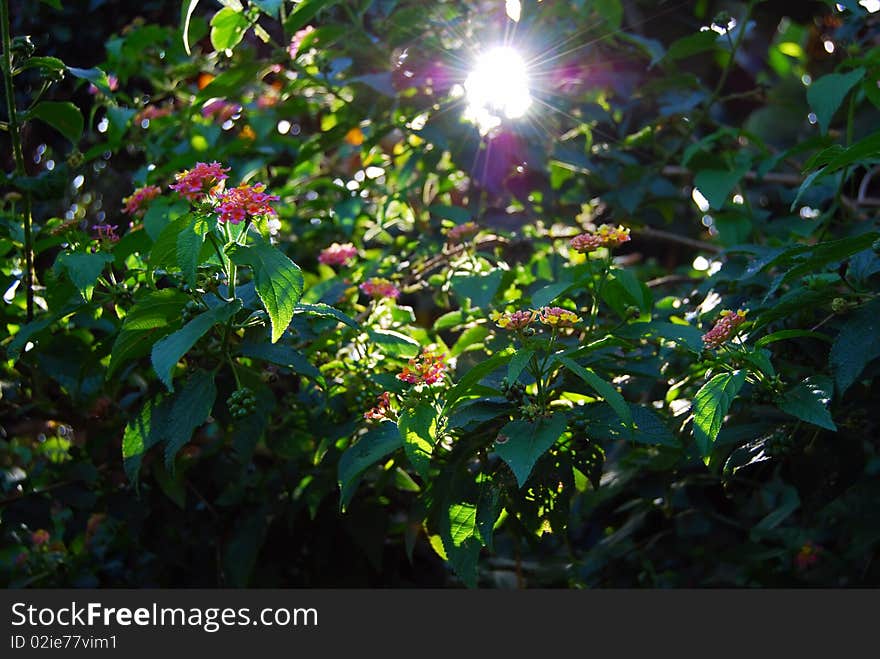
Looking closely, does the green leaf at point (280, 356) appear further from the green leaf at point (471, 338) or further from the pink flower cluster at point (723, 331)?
the pink flower cluster at point (723, 331)

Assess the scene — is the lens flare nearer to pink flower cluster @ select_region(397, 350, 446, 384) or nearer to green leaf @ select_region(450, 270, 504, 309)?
green leaf @ select_region(450, 270, 504, 309)

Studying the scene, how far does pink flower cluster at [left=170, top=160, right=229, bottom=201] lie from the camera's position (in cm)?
131

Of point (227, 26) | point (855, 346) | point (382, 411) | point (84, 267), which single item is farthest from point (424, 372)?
point (227, 26)

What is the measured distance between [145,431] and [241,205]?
0.40 metres

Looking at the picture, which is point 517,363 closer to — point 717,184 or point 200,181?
point 200,181

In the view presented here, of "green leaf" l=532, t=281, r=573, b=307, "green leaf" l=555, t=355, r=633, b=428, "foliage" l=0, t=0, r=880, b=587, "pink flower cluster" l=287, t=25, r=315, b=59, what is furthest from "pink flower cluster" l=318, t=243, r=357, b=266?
"green leaf" l=555, t=355, r=633, b=428

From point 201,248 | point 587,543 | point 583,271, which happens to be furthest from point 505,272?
point 587,543

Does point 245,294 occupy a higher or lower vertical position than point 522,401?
higher

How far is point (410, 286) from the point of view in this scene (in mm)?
2062

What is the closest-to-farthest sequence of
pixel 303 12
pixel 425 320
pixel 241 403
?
pixel 241 403 → pixel 303 12 → pixel 425 320

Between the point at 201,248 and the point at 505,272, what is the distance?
2.37 feet

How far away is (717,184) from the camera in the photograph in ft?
6.14

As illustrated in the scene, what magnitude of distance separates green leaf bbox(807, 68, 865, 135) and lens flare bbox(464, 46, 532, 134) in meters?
0.72
